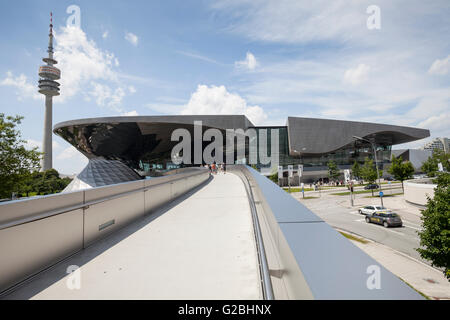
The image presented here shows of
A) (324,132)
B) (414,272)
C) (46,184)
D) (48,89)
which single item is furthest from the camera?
(48,89)

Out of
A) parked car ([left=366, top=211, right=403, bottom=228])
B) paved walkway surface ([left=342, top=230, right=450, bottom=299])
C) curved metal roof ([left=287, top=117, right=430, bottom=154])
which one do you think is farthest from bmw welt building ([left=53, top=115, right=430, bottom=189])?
paved walkway surface ([left=342, top=230, right=450, bottom=299])

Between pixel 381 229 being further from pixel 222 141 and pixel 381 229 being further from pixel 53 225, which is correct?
pixel 222 141

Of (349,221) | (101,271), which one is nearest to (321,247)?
(101,271)

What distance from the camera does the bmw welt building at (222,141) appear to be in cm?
4262

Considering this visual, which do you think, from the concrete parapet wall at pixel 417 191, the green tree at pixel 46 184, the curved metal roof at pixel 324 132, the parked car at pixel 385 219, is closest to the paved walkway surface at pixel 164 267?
the parked car at pixel 385 219

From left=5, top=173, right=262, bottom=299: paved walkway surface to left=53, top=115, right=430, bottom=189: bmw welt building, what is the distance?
98.9ft

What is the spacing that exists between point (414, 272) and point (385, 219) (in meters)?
9.03

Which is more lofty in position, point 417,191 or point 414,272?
point 417,191

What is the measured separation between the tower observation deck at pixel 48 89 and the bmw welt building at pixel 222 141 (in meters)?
41.5

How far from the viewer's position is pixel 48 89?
9288 cm

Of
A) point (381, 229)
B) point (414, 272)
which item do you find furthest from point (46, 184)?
point (414, 272)

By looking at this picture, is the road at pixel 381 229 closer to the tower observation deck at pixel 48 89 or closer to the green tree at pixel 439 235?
the green tree at pixel 439 235
